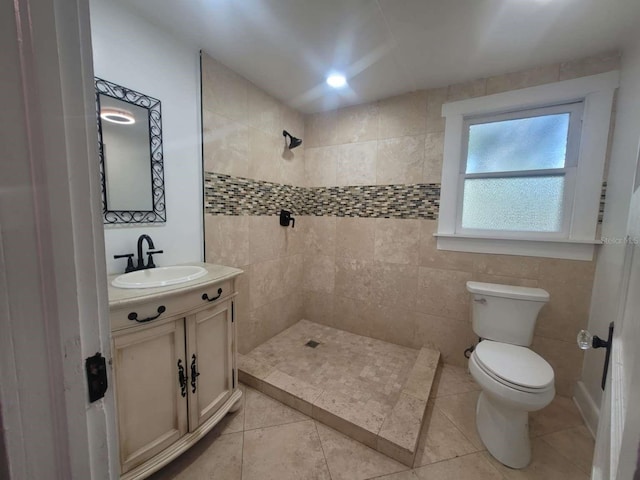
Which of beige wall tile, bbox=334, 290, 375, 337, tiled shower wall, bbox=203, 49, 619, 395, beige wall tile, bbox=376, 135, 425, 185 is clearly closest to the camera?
tiled shower wall, bbox=203, 49, 619, 395

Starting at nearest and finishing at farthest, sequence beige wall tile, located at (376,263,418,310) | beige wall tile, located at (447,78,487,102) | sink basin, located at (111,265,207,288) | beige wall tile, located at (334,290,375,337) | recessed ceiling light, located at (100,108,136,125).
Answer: sink basin, located at (111,265,207,288)
recessed ceiling light, located at (100,108,136,125)
beige wall tile, located at (447,78,487,102)
beige wall tile, located at (376,263,418,310)
beige wall tile, located at (334,290,375,337)

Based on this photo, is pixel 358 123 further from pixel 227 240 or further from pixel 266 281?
pixel 266 281

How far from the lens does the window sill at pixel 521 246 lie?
166 centimetres

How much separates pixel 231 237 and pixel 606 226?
2453mm

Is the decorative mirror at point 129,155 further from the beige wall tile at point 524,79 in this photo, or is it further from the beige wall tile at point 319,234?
the beige wall tile at point 524,79

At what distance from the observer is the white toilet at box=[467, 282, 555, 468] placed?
128 centimetres

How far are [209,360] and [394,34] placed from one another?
2088mm

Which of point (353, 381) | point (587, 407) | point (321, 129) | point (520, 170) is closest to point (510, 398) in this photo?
point (587, 407)

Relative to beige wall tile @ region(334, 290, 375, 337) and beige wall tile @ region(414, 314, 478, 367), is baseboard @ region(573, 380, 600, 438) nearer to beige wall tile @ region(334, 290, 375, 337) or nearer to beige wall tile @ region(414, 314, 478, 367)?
beige wall tile @ region(414, 314, 478, 367)

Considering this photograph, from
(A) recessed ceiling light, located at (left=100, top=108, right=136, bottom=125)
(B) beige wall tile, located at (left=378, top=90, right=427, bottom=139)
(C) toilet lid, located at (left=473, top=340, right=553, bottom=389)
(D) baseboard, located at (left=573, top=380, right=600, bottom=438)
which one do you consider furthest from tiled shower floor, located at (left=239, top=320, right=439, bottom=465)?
(B) beige wall tile, located at (left=378, top=90, right=427, bottom=139)

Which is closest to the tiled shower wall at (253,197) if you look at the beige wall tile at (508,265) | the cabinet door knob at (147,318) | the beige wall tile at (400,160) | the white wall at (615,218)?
the cabinet door knob at (147,318)

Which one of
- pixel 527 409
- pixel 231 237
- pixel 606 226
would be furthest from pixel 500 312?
pixel 231 237

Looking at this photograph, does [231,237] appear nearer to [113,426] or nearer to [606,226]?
[113,426]

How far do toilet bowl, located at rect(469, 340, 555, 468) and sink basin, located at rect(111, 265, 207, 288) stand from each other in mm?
1654
